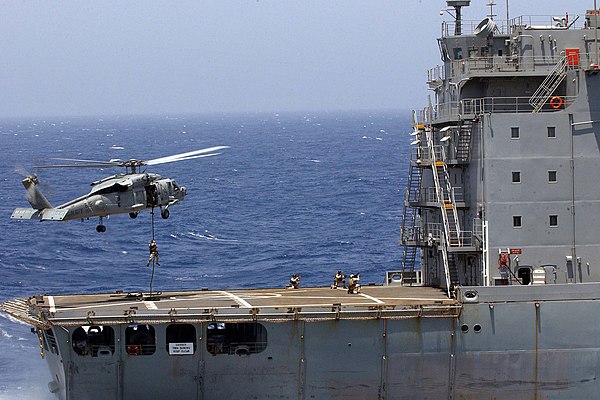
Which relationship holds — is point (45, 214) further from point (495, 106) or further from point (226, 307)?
point (495, 106)

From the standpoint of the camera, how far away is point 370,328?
39.0 meters

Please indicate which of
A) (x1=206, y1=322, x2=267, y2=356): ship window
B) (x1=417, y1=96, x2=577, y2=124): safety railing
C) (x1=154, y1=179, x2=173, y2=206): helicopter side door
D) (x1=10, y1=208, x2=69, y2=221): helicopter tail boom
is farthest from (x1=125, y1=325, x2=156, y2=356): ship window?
(x1=417, y1=96, x2=577, y2=124): safety railing

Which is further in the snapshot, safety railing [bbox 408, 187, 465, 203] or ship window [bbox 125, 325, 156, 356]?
safety railing [bbox 408, 187, 465, 203]

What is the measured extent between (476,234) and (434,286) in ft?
15.2

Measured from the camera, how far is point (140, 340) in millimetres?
38625

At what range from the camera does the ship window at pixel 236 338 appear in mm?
38688

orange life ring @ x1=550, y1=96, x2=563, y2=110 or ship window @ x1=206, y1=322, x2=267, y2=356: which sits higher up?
orange life ring @ x1=550, y1=96, x2=563, y2=110

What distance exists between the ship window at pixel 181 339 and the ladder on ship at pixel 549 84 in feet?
47.2

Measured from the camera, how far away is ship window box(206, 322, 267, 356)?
38.7 meters

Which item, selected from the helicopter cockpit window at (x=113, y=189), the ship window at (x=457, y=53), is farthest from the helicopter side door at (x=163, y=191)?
the ship window at (x=457, y=53)

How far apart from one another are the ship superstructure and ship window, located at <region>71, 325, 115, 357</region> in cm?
1176

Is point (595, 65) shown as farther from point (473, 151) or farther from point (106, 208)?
point (106, 208)

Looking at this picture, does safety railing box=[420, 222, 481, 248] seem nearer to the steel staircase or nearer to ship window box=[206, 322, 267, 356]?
the steel staircase

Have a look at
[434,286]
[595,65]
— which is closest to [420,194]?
[434,286]
